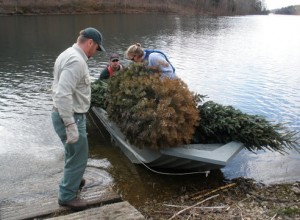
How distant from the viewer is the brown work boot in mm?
5266

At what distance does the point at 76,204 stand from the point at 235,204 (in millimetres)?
2500

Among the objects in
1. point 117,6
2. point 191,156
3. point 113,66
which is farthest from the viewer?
point 117,6

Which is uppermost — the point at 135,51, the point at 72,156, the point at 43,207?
the point at 135,51

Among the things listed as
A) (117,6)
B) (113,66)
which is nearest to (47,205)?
(113,66)

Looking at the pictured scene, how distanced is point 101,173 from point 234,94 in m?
9.36

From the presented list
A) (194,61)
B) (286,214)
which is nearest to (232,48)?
(194,61)

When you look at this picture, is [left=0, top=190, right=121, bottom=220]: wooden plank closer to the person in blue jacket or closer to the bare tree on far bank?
the person in blue jacket

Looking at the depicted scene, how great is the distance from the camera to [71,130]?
4.61 metres

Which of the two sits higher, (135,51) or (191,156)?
(135,51)

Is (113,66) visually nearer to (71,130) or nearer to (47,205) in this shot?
(47,205)

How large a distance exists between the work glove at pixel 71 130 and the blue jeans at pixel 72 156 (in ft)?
1.02

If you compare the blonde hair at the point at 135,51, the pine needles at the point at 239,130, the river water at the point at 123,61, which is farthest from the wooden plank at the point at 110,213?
the blonde hair at the point at 135,51

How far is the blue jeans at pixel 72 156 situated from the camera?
16.3ft

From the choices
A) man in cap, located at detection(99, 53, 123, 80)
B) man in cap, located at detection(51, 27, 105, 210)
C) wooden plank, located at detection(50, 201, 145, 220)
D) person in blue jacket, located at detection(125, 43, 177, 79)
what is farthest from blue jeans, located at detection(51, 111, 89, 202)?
man in cap, located at detection(99, 53, 123, 80)
